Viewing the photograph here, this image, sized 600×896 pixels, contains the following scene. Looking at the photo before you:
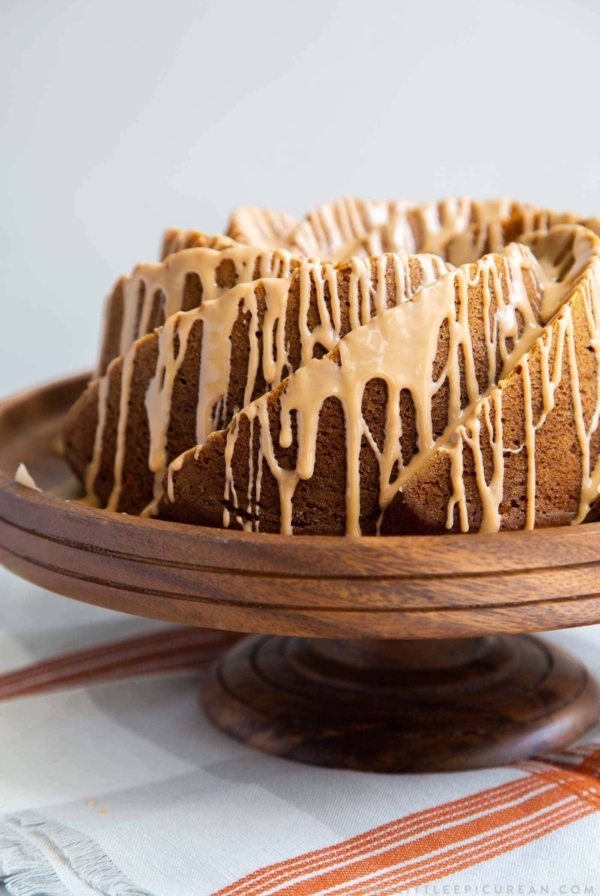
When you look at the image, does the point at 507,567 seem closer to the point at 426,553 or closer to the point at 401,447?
the point at 426,553

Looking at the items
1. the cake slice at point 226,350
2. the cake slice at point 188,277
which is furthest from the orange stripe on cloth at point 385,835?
the cake slice at point 188,277

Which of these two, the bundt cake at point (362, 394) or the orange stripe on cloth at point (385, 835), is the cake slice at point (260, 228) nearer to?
the bundt cake at point (362, 394)

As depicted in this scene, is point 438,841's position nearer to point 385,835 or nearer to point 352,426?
point 385,835

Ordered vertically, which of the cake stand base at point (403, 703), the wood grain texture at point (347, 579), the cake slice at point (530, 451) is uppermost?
the cake slice at point (530, 451)

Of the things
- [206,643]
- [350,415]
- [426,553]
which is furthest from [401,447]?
[206,643]

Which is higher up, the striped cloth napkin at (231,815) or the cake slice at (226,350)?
the cake slice at (226,350)

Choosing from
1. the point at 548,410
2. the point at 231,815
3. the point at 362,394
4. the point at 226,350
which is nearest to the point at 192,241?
the point at 226,350

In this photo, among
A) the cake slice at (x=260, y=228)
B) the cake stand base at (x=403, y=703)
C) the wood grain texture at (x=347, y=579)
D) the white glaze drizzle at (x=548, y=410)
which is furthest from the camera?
the cake slice at (x=260, y=228)
